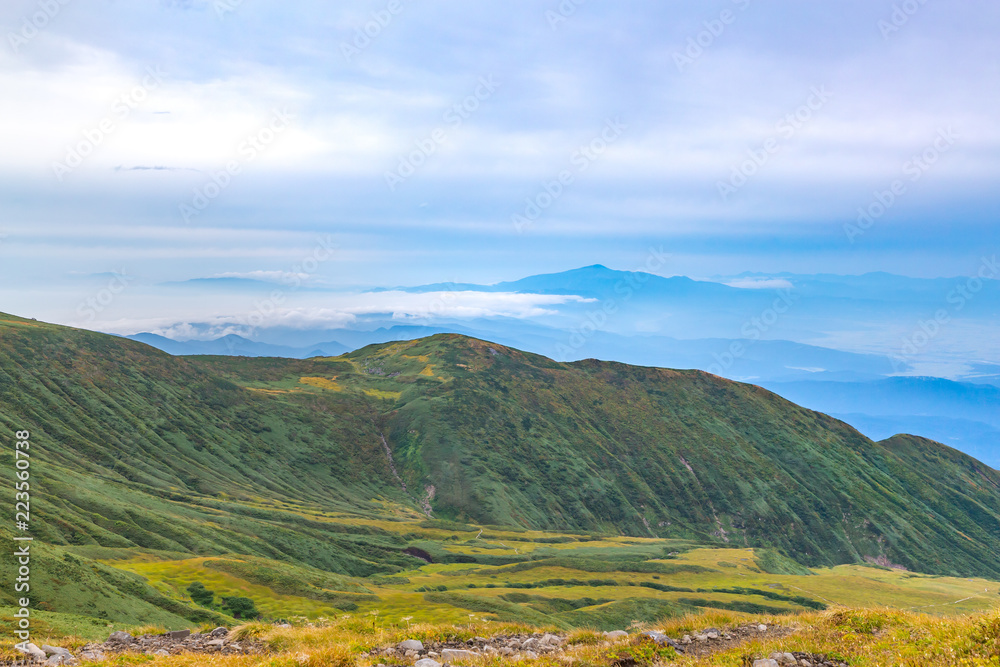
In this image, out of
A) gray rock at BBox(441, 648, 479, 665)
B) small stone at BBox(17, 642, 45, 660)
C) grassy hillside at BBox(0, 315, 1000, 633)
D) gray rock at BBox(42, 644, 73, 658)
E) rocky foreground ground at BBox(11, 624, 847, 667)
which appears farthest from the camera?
grassy hillside at BBox(0, 315, 1000, 633)

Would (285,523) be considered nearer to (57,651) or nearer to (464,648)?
(57,651)

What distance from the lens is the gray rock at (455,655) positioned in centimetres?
1883

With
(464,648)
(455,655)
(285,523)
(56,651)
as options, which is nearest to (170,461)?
(285,523)

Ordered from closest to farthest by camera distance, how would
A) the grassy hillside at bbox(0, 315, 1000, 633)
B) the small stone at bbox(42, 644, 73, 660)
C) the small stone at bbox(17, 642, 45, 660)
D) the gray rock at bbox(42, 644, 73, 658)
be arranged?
the small stone at bbox(17, 642, 45, 660), the small stone at bbox(42, 644, 73, 660), the gray rock at bbox(42, 644, 73, 658), the grassy hillside at bbox(0, 315, 1000, 633)

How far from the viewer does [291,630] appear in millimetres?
23141

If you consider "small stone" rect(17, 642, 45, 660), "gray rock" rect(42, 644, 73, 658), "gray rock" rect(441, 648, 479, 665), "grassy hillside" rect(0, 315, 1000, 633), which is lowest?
"grassy hillside" rect(0, 315, 1000, 633)

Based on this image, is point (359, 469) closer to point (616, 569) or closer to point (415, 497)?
point (415, 497)

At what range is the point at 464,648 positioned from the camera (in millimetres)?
20844

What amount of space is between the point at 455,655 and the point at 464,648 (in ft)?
4.91

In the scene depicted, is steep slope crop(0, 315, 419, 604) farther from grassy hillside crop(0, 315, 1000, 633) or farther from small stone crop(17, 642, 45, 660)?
small stone crop(17, 642, 45, 660)

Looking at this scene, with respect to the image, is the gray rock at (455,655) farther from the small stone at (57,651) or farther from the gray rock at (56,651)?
the gray rock at (56,651)

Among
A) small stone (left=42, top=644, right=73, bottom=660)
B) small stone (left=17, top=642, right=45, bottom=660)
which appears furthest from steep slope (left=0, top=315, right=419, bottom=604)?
small stone (left=17, top=642, right=45, bottom=660)

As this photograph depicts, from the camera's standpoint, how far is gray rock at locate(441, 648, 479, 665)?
18834 millimetres

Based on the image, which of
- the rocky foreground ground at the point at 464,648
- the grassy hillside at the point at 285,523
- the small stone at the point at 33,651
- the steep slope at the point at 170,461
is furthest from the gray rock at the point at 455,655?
the steep slope at the point at 170,461
